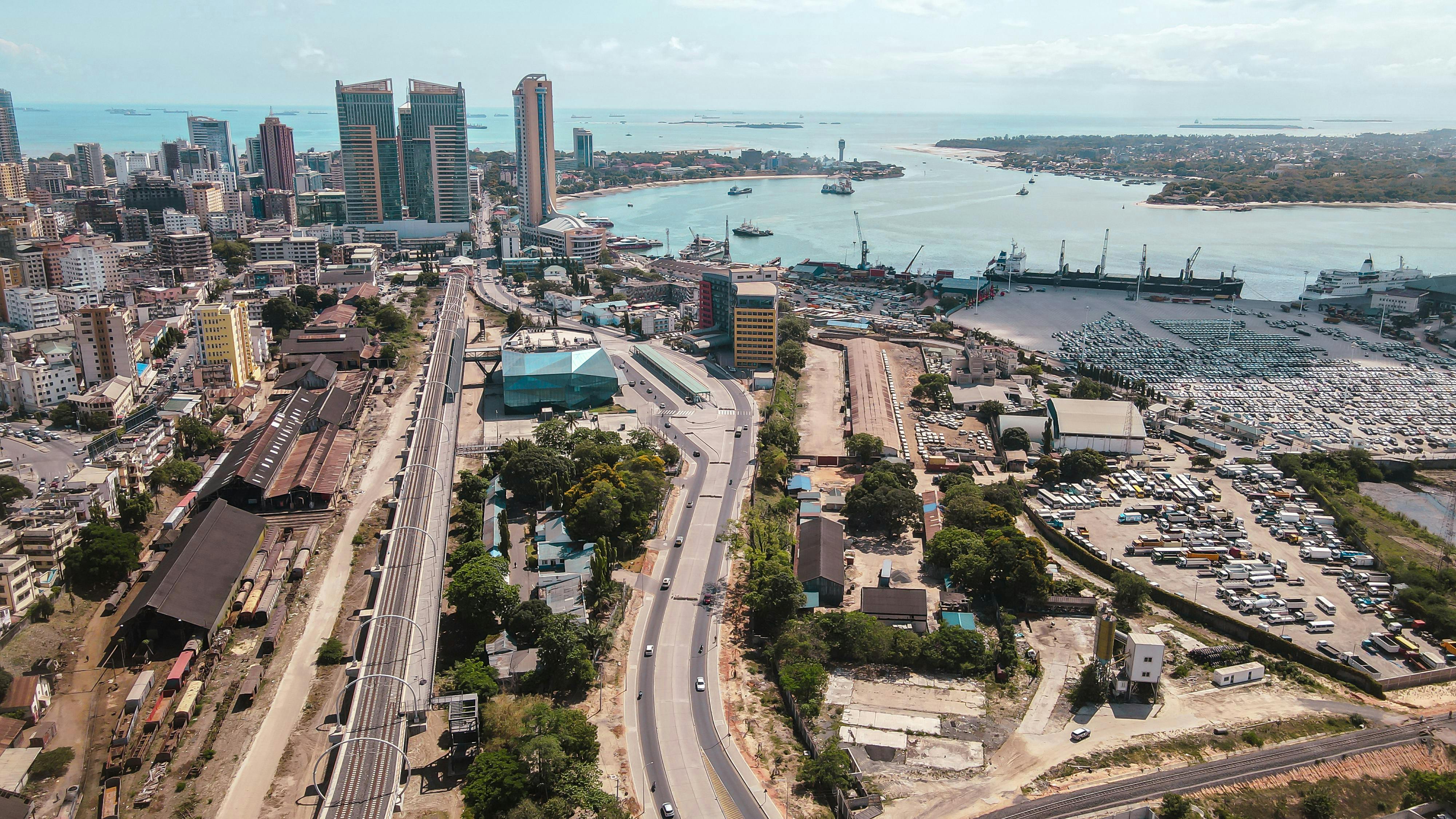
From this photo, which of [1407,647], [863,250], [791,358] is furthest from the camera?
[863,250]

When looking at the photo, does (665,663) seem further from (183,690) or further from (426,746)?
(183,690)

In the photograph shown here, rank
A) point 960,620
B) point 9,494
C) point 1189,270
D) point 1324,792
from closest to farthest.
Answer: point 1324,792 → point 960,620 → point 9,494 → point 1189,270

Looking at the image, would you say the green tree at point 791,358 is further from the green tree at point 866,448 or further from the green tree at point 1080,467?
the green tree at point 1080,467

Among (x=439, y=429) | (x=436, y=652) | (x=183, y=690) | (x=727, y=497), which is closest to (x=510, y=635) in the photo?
(x=436, y=652)

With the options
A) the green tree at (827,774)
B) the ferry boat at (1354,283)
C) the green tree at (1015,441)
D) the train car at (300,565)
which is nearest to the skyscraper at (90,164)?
the train car at (300,565)

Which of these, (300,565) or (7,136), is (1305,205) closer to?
(300,565)

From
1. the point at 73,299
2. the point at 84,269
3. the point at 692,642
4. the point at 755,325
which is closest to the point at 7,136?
the point at 84,269
